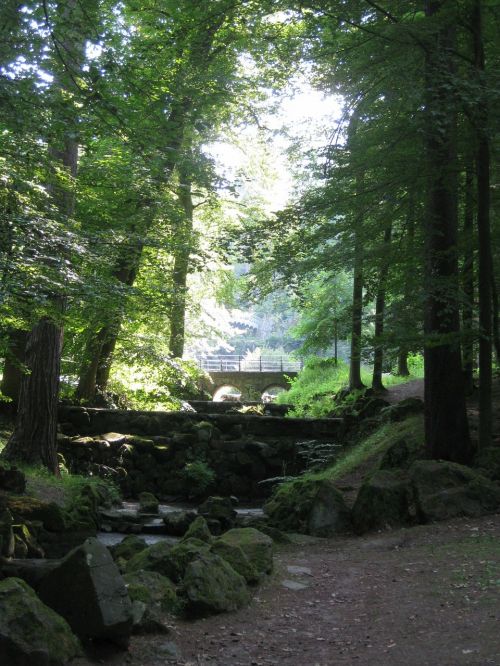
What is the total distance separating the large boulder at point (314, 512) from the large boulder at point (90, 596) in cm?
427

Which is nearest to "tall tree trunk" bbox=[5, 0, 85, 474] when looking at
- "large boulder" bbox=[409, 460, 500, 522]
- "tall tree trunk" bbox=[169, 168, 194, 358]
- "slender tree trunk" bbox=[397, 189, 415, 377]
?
"tall tree trunk" bbox=[169, 168, 194, 358]

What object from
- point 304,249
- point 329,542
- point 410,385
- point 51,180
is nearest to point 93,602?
point 329,542

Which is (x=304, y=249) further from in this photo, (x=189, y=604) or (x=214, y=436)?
(x=214, y=436)

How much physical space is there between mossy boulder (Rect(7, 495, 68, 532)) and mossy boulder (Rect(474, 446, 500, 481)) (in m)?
5.39

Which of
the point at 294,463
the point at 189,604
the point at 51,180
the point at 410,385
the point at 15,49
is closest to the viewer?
the point at 189,604

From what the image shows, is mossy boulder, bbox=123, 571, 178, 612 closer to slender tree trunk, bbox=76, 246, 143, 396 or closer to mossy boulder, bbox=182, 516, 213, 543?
mossy boulder, bbox=182, 516, 213, 543

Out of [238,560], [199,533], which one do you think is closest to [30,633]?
[238,560]

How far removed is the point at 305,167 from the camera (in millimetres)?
9828

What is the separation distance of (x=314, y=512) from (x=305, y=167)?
16.4 feet

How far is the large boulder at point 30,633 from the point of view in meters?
3.26

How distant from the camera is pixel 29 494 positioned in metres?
9.46

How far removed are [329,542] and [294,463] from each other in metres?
8.31

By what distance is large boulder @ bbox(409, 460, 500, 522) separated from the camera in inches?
285

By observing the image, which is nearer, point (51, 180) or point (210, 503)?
point (51, 180)
